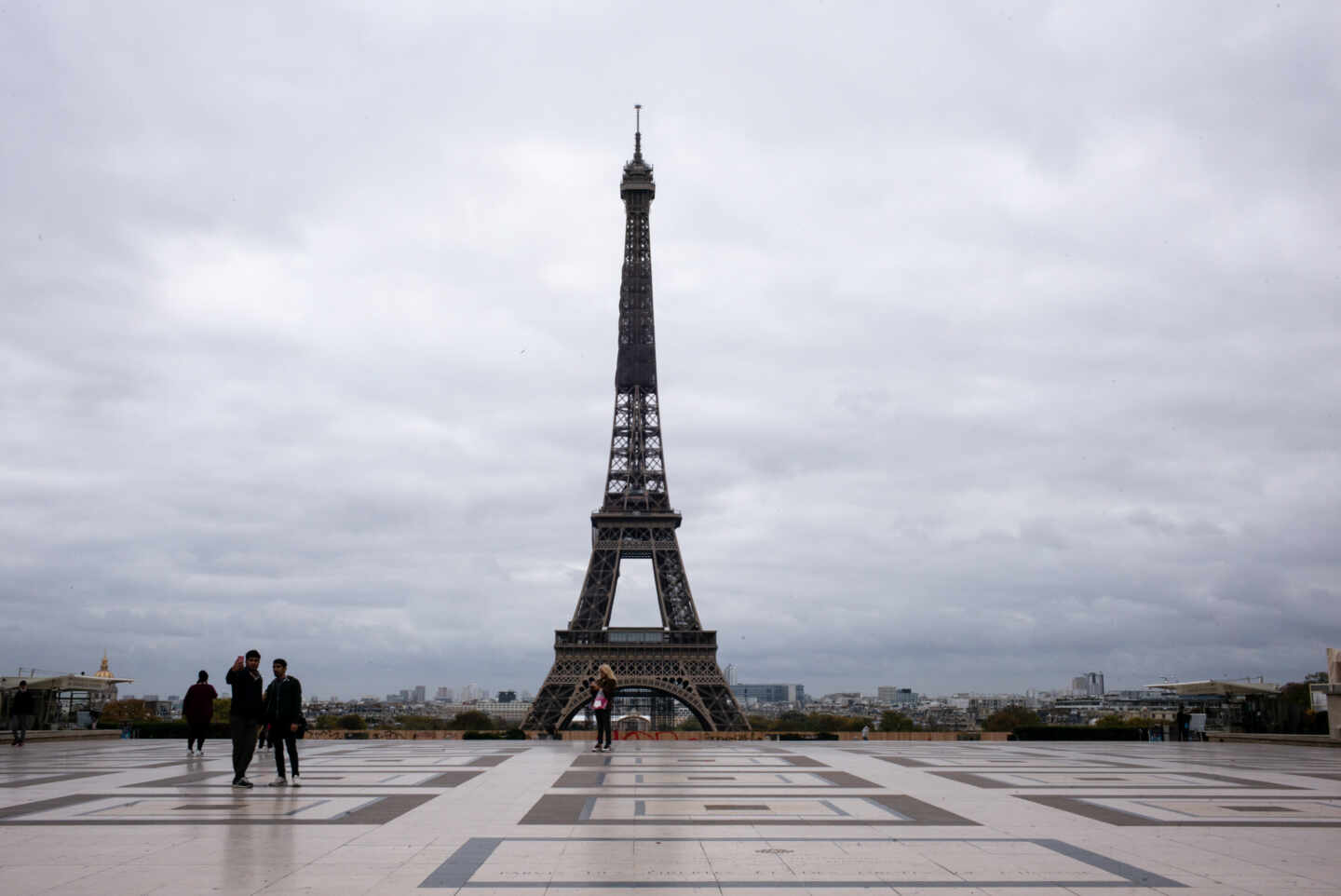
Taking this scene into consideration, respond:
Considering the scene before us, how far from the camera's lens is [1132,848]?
399 inches

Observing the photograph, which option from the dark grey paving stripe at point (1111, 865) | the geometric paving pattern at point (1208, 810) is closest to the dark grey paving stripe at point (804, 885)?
the dark grey paving stripe at point (1111, 865)

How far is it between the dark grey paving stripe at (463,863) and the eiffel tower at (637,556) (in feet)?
202

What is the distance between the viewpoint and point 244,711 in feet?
53.0

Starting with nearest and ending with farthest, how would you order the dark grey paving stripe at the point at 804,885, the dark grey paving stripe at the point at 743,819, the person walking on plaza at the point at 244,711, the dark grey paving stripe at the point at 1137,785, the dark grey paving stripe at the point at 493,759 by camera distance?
the dark grey paving stripe at the point at 804,885, the dark grey paving stripe at the point at 743,819, the person walking on plaza at the point at 244,711, the dark grey paving stripe at the point at 1137,785, the dark grey paving stripe at the point at 493,759

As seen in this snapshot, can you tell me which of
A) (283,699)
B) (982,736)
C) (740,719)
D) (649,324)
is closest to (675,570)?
(740,719)

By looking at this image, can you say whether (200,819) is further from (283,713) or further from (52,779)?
(52,779)

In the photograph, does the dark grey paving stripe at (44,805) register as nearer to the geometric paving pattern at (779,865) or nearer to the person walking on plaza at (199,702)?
the geometric paving pattern at (779,865)

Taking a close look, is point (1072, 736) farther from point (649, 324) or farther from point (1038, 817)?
point (649, 324)

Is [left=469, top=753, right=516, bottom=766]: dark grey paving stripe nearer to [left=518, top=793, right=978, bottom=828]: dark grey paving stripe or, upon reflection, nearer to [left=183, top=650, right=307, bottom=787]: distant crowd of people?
[left=183, top=650, right=307, bottom=787]: distant crowd of people

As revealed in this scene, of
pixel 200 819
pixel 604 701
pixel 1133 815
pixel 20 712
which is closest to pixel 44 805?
pixel 200 819

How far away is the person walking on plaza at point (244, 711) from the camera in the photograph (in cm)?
1574

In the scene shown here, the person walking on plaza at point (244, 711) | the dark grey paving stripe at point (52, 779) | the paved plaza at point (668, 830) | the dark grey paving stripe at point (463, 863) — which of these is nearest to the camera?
the dark grey paving stripe at point (463, 863)

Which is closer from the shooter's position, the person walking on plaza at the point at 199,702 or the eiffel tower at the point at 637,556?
the person walking on plaza at the point at 199,702

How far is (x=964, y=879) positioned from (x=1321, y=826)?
5840 mm
